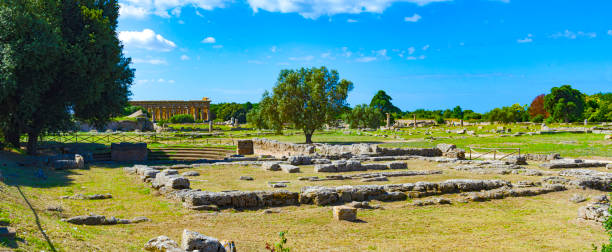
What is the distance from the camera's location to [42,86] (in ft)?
74.7

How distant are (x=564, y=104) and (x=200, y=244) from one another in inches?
3376

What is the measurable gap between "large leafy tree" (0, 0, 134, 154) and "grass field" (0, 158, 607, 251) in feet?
33.2

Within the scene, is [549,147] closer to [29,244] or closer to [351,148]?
[351,148]

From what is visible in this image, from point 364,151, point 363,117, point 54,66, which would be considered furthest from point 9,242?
point 363,117

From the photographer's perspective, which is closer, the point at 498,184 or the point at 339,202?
the point at 339,202

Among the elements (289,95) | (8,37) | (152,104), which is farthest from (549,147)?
(152,104)

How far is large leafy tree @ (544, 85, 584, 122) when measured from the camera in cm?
7612

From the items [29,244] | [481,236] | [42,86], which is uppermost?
[42,86]

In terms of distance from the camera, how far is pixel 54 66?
23.2 m

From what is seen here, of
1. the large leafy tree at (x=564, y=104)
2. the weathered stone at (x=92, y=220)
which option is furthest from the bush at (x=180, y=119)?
the weathered stone at (x=92, y=220)

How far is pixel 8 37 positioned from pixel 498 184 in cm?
2534

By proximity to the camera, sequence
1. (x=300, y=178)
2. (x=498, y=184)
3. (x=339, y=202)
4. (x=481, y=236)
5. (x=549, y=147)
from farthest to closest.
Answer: (x=549, y=147) → (x=300, y=178) → (x=498, y=184) → (x=339, y=202) → (x=481, y=236)

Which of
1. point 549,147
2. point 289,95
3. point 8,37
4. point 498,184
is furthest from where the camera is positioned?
point 289,95

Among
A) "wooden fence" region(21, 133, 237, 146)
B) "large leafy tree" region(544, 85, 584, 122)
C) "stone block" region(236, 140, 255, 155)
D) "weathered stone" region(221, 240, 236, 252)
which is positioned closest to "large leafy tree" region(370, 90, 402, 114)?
"large leafy tree" region(544, 85, 584, 122)
